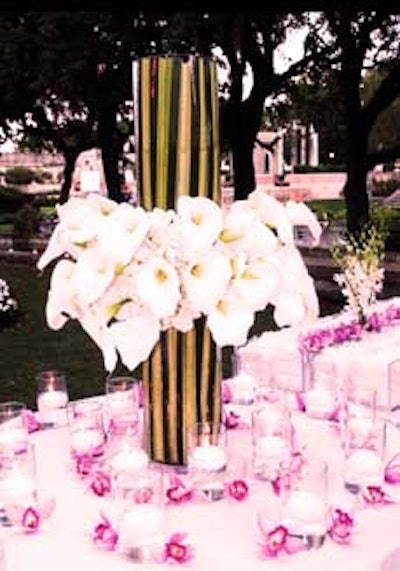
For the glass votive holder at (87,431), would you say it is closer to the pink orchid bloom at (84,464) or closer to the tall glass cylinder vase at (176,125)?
the pink orchid bloom at (84,464)

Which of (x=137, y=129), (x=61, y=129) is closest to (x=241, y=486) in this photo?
(x=137, y=129)

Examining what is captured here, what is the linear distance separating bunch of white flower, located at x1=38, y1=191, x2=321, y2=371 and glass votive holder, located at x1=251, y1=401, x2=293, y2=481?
0.48 metres

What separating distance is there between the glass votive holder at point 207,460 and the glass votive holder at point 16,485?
16.1 inches

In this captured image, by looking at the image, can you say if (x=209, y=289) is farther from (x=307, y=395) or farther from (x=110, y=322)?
(x=307, y=395)

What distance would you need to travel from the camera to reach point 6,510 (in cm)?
215

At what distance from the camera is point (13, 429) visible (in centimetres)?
262

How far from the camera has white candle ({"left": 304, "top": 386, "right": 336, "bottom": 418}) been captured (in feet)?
9.46

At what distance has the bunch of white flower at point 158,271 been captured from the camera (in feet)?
6.52

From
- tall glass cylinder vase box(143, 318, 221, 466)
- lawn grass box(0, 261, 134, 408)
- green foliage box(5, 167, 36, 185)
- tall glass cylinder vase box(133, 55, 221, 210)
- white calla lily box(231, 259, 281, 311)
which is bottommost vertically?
lawn grass box(0, 261, 134, 408)

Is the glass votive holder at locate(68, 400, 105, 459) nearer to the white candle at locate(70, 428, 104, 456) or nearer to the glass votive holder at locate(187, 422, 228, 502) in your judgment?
the white candle at locate(70, 428, 104, 456)

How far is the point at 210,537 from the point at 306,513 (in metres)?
0.24

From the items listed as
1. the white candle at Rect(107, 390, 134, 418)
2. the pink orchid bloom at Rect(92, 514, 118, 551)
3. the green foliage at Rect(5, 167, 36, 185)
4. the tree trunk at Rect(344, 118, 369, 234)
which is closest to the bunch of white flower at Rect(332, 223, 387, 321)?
the white candle at Rect(107, 390, 134, 418)

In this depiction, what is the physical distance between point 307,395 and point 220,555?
1051 mm

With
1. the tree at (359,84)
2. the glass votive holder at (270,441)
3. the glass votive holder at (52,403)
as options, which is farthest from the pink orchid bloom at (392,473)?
the tree at (359,84)
